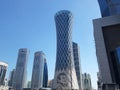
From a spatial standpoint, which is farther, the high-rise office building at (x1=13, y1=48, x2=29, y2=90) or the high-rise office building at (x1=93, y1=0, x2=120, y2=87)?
the high-rise office building at (x1=13, y1=48, x2=29, y2=90)

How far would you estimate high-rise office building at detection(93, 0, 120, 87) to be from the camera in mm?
44000

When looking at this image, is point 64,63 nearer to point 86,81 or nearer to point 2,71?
point 2,71

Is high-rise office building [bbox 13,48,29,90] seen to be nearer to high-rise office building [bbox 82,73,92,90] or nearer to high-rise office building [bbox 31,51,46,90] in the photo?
high-rise office building [bbox 31,51,46,90]

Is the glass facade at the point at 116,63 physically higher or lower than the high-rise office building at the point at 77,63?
lower

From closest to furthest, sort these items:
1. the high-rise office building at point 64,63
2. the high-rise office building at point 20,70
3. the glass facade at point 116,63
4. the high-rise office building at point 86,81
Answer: the glass facade at point 116,63 < the high-rise office building at point 64,63 < the high-rise office building at point 86,81 < the high-rise office building at point 20,70

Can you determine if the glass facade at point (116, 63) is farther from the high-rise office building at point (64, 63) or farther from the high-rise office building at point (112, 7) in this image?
the high-rise office building at point (64, 63)

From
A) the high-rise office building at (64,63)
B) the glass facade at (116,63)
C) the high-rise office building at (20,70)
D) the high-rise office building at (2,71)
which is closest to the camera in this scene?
the glass facade at (116,63)

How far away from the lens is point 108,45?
5016cm

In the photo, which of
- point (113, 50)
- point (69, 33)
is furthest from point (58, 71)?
point (113, 50)

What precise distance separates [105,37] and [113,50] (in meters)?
6.29

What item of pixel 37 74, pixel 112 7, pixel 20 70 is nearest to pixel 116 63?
pixel 112 7

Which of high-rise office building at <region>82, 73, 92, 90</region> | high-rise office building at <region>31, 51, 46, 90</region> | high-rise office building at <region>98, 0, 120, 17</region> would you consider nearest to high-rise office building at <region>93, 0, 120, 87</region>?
high-rise office building at <region>98, 0, 120, 17</region>

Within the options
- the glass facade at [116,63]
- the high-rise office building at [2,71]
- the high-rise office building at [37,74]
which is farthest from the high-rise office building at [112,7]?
the high-rise office building at [37,74]

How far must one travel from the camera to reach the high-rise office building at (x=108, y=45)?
144ft
